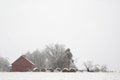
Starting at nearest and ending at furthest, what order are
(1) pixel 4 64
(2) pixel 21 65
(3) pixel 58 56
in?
1. (2) pixel 21 65
2. (3) pixel 58 56
3. (1) pixel 4 64

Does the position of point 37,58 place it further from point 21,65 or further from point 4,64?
point 21,65

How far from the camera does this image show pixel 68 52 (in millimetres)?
84625

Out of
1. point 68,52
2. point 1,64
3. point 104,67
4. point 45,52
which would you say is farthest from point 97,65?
point 1,64

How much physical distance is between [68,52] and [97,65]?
15122 mm

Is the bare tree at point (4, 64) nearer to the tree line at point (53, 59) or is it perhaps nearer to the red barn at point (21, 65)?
the tree line at point (53, 59)

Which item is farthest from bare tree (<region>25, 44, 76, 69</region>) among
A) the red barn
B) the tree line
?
the red barn

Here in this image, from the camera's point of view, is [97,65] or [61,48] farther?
[61,48]

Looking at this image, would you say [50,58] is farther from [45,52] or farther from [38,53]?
[38,53]

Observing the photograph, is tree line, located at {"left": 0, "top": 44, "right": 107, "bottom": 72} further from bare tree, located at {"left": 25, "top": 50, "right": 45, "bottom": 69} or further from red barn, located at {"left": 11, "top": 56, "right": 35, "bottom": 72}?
red barn, located at {"left": 11, "top": 56, "right": 35, "bottom": 72}

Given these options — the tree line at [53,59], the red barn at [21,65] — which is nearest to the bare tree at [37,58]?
the tree line at [53,59]

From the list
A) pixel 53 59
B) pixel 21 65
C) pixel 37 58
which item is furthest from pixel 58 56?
pixel 21 65

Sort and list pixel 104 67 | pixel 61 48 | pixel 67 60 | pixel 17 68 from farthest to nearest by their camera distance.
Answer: pixel 61 48 → pixel 104 67 → pixel 67 60 → pixel 17 68

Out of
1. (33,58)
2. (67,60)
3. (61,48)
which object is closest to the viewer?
(67,60)

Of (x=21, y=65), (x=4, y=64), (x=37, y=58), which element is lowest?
(x=21, y=65)
